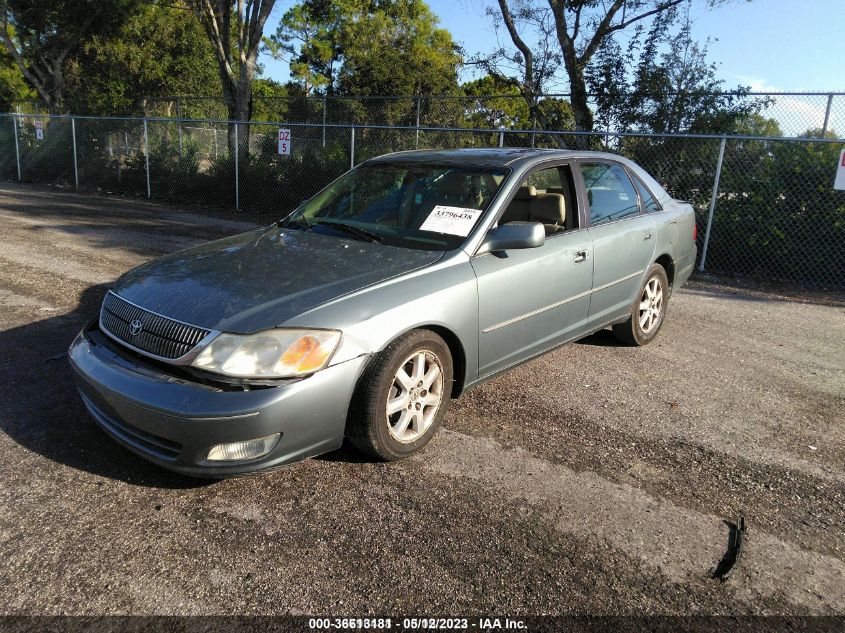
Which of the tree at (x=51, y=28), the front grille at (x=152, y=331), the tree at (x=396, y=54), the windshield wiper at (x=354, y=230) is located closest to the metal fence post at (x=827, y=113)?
the windshield wiper at (x=354, y=230)

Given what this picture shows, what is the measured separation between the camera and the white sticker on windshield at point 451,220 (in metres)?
3.89

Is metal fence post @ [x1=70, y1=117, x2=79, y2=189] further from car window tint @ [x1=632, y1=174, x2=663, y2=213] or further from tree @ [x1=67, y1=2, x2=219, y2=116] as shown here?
car window tint @ [x1=632, y1=174, x2=663, y2=213]

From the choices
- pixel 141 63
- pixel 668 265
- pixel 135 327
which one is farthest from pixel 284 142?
pixel 141 63

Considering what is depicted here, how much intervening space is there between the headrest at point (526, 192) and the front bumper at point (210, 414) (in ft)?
6.10

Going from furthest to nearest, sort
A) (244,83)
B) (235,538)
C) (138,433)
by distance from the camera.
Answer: (244,83) → (138,433) → (235,538)

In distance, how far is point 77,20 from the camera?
78.0 feet

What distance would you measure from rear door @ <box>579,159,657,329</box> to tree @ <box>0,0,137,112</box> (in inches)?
941

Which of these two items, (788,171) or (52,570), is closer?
(52,570)

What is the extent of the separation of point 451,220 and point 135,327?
1.90 metres

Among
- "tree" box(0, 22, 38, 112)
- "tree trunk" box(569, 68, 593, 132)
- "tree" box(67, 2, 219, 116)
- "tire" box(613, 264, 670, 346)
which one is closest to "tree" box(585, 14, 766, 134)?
"tree trunk" box(569, 68, 593, 132)

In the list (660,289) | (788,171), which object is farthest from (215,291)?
(788,171)

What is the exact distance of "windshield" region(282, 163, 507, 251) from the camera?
395 centimetres

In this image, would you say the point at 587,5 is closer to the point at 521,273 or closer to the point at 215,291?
the point at 521,273

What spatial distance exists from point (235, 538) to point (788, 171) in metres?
9.26
